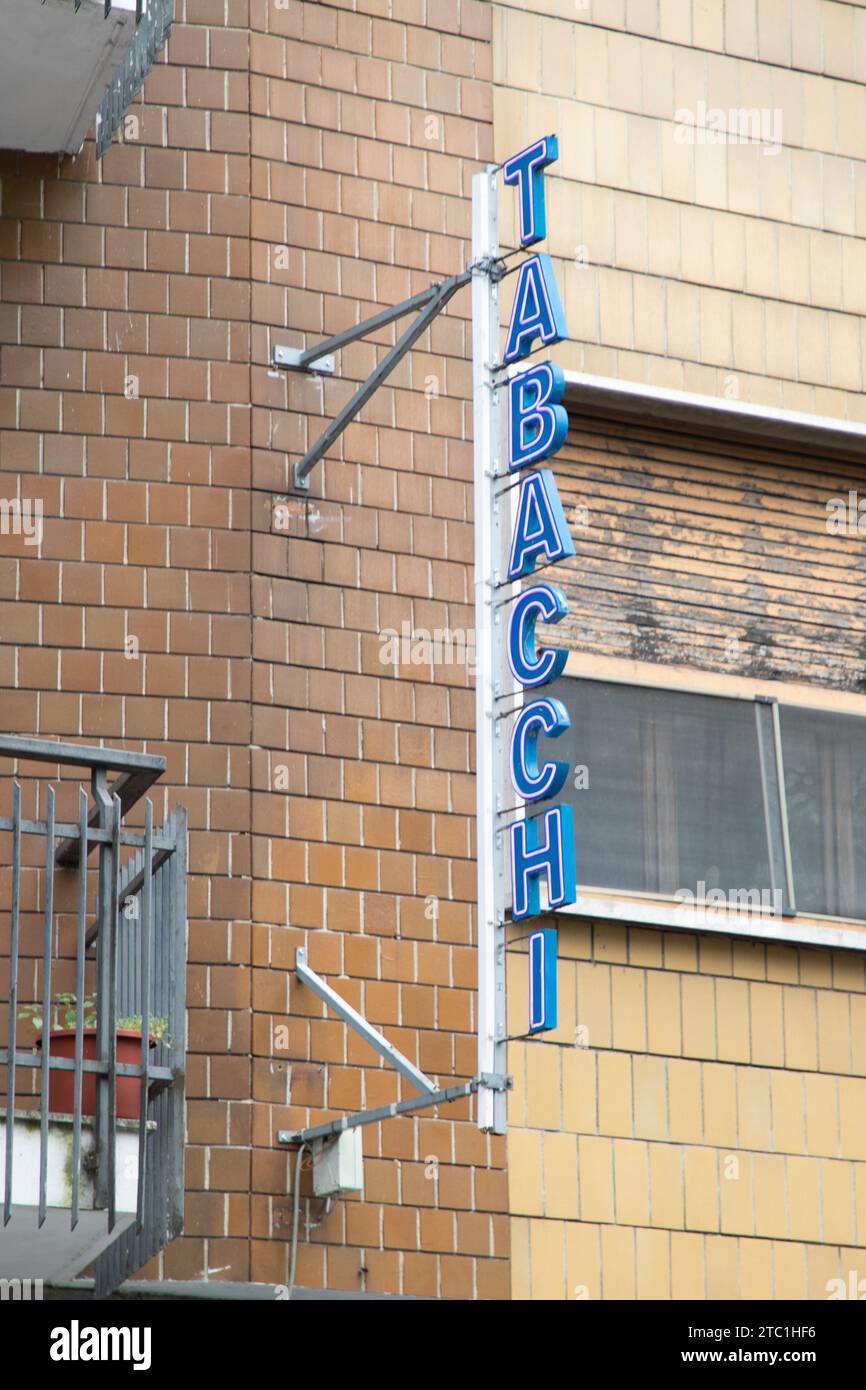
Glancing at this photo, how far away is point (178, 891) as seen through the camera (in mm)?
10000

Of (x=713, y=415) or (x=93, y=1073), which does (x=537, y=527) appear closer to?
(x=713, y=415)

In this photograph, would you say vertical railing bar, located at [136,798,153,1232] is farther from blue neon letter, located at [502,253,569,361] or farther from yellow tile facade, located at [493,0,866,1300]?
→ blue neon letter, located at [502,253,569,361]

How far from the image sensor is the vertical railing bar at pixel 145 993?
31.0ft

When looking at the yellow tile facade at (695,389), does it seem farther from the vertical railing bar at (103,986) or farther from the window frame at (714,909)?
the vertical railing bar at (103,986)

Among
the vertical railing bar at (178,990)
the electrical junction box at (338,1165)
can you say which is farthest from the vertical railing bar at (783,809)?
the vertical railing bar at (178,990)

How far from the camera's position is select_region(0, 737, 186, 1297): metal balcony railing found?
9.38 m

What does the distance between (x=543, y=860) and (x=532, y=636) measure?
1103 millimetres

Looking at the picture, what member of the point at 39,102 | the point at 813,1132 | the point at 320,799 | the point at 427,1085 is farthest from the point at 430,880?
the point at 39,102

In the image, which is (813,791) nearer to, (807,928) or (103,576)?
(807,928)

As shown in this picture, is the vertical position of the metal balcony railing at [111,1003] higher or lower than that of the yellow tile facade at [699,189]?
lower

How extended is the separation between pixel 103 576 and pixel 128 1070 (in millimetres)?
2935

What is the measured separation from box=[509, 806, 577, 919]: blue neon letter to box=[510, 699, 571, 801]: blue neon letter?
124mm

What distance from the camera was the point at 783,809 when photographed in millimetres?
13023

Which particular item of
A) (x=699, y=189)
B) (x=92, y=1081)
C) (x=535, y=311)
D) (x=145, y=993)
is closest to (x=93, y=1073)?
(x=92, y=1081)
